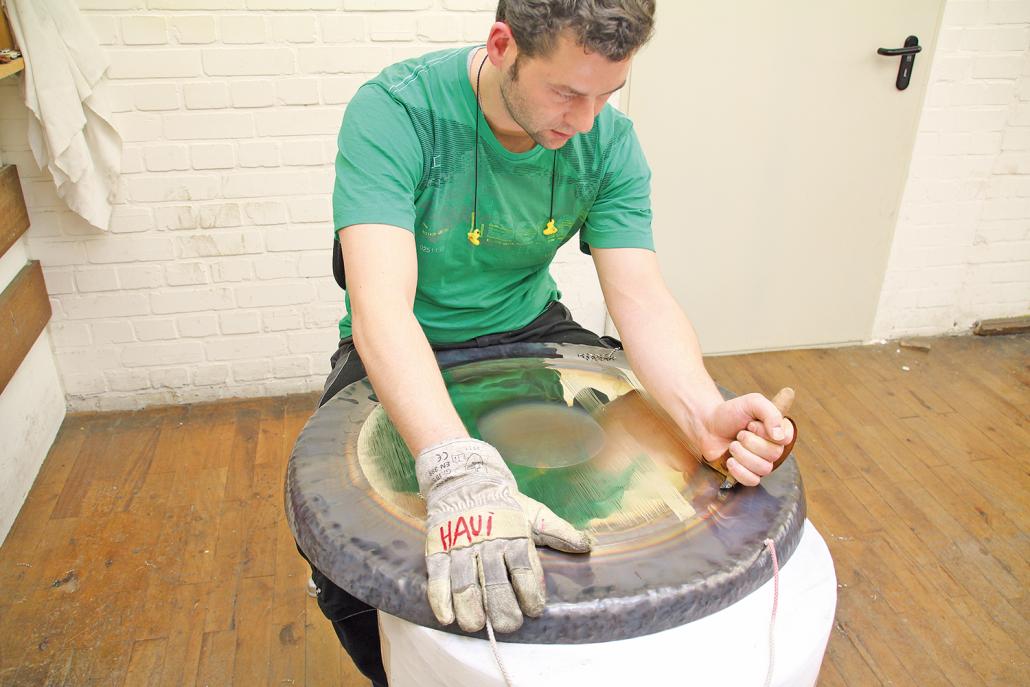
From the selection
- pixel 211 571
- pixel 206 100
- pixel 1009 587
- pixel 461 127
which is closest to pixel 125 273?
pixel 206 100

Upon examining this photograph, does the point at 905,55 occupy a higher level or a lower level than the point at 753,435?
higher

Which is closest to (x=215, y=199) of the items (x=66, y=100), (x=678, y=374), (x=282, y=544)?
(x=66, y=100)

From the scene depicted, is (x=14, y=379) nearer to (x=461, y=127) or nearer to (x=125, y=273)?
(x=125, y=273)

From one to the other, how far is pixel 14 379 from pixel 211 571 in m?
0.82

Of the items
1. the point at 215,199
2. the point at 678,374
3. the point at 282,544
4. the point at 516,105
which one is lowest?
the point at 282,544

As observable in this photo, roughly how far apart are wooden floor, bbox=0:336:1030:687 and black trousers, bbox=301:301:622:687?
395 mm

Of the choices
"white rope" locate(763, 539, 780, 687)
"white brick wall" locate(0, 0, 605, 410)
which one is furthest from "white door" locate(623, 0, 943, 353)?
"white rope" locate(763, 539, 780, 687)

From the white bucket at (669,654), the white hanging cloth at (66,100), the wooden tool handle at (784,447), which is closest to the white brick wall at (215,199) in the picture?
the white hanging cloth at (66,100)

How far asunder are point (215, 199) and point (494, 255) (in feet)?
4.32

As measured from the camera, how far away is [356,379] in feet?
4.55

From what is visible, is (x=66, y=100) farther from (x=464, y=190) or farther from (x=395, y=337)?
(x=395, y=337)

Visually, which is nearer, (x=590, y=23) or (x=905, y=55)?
(x=590, y=23)

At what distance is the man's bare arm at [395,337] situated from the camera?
104 centimetres

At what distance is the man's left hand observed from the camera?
3.30 feet
